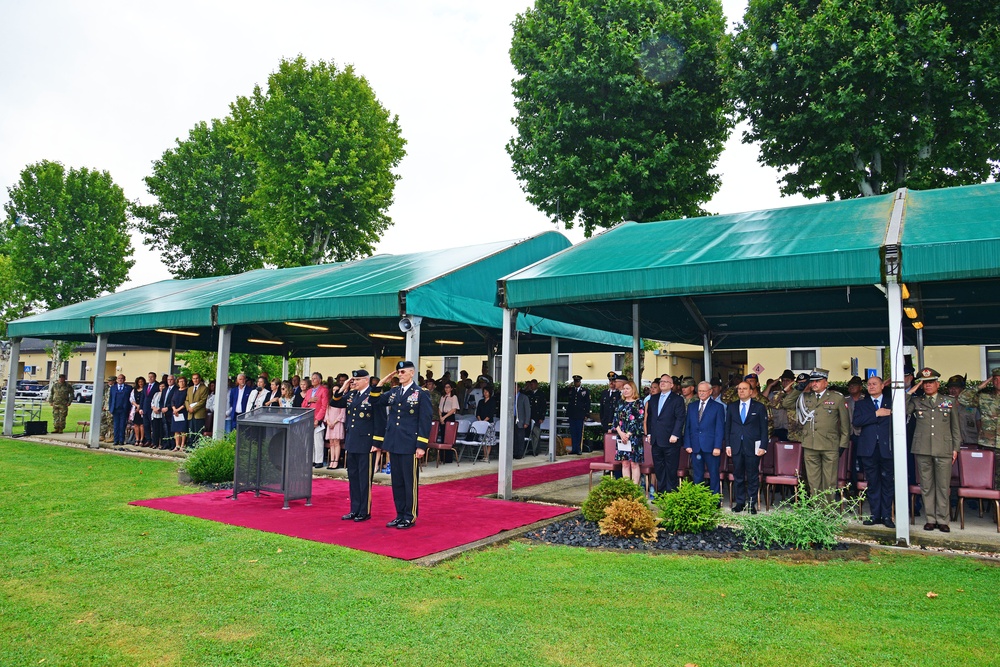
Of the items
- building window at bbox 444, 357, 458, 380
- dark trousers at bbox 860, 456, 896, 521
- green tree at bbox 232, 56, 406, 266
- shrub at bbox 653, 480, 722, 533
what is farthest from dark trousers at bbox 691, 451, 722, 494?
building window at bbox 444, 357, 458, 380

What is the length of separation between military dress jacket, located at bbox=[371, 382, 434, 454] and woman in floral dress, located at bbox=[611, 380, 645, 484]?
3.13 m

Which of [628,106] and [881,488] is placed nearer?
[881,488]

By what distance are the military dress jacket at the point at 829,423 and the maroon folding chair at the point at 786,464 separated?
37cm

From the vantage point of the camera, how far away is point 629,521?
290 inches

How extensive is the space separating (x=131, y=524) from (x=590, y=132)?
55.2ft

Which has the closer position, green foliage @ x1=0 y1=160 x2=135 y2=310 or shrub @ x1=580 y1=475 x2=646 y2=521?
shrub @ x1=580 y1=475 x2=646 y2=521

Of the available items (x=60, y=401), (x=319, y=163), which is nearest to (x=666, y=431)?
(x=60, y=401)

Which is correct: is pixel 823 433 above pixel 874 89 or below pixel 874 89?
below

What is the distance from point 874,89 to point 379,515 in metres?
14.7

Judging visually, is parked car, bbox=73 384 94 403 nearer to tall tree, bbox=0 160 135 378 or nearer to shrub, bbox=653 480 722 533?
tall tree, bbox=0 160 135 378

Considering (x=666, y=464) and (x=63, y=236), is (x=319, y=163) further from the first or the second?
(x=666, y=464)

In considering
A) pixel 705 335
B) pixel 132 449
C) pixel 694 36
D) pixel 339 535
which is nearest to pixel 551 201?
pixel 694 36

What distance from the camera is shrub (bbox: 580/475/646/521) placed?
7.85 m

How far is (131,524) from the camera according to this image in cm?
773
